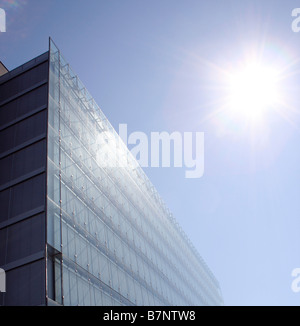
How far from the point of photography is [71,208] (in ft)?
90.9

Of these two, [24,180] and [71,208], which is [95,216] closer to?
[71,208]

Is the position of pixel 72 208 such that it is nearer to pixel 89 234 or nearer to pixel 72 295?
pixel 89 234

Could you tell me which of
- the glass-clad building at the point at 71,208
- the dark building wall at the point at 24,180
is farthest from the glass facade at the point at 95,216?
the dark building wall at the point at 24,180

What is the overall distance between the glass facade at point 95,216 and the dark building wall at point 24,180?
0.72 meters

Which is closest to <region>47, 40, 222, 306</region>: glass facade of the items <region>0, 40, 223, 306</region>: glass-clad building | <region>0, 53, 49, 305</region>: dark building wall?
<region>0, 40, 223, 306</region>: glass-clad building

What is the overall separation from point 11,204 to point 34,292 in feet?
22.3

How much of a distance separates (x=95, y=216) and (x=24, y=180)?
24.6 feet

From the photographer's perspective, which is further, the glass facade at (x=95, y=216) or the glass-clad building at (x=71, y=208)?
the glass facade at (x=95, y=216)

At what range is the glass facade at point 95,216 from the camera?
25.3 m

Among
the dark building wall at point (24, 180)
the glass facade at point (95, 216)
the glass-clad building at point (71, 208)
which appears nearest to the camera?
the dark building wall at point (24, 180)

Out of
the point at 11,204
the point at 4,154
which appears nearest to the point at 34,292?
the point at 11,204

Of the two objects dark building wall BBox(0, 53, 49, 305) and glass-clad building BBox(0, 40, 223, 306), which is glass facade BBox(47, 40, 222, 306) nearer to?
glass-clad building BBox(0, 40, 223, 306)

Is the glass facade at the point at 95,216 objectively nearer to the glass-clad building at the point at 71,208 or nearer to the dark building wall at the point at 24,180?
the glass-clad building at the point at 71,208
